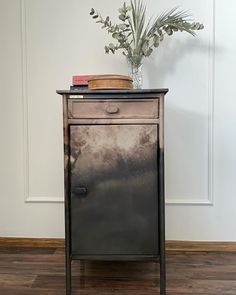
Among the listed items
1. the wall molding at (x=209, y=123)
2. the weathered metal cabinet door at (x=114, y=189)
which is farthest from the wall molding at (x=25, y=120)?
the weathered metal cabinet door at (x=114, y=189)

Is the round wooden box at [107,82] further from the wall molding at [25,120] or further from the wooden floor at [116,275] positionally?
the wooden floor at [116,275]

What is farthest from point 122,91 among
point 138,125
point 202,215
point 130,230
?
point 202,215

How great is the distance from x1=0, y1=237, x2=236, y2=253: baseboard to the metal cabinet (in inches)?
22.8

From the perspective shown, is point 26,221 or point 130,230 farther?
point 26,221

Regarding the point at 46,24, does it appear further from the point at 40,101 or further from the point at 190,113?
the point at 190,113

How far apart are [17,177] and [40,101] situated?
49 cm

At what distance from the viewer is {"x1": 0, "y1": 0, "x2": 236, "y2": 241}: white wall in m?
1.95

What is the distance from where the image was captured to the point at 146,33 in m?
1.71

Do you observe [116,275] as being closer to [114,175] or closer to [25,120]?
[114,175]

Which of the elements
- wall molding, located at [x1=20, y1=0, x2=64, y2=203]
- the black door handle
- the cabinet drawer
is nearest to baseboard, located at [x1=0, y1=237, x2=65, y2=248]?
wall molding, located at [x1=20, y1=0, x2=64, y2=203]

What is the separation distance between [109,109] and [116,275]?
846mm

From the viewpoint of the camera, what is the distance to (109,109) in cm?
142

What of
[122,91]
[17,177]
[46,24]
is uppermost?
[46,24]

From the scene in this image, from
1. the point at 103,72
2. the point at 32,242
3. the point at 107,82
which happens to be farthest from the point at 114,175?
the point at 32,242
